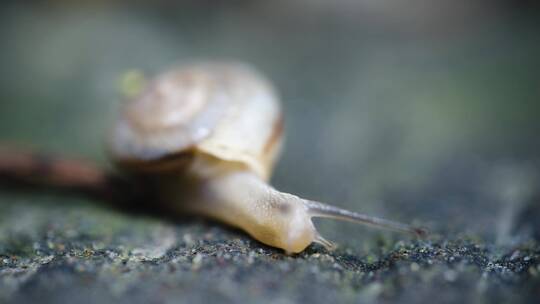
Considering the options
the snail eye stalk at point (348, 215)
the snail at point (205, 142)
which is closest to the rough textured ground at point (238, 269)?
the snail eye stalk at point (348, 215)

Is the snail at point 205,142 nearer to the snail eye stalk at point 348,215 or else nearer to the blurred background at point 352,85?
the snail eye stalk at point 348,215

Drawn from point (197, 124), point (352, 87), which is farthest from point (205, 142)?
point (352, 87)

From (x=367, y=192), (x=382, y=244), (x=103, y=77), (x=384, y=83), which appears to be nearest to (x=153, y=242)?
(x=382, y=244)

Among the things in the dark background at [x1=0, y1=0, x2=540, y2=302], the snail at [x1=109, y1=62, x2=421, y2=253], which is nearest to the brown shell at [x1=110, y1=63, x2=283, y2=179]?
the snail at [x1=109, y1=62, x2=421, y2=253]

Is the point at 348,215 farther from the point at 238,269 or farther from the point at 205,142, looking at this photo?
the point at 205,142

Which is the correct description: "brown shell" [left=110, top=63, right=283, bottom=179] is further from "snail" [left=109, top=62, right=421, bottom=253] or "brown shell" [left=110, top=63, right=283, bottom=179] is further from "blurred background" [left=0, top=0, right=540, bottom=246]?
"blurred background" [left=0, top=0, right=540, bottom=246]
